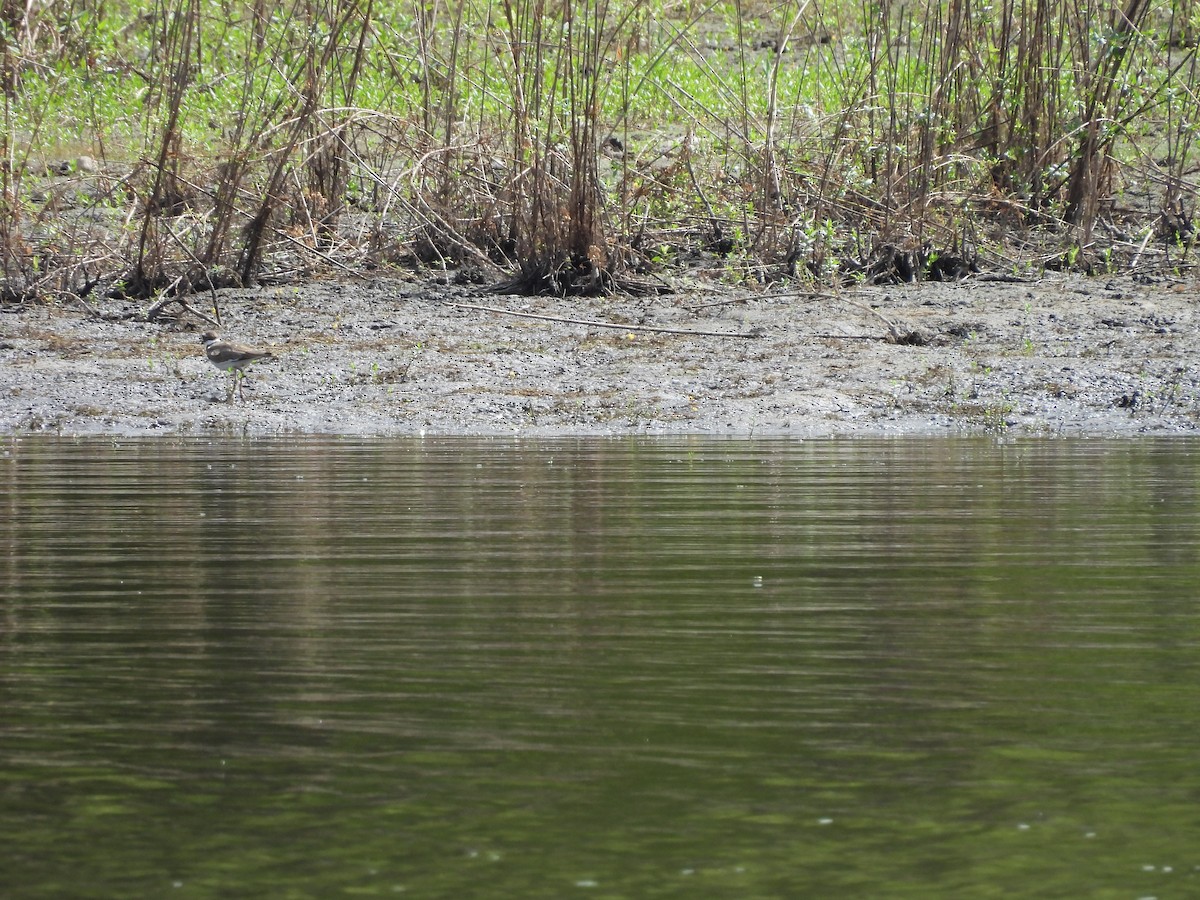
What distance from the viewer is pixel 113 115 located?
1686 cm

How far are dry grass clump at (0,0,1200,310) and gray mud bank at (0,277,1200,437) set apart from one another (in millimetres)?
479

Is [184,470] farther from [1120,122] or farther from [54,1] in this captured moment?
[54,1]

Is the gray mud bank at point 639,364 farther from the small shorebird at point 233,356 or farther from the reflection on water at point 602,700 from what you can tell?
the reflection on water at point 602,700

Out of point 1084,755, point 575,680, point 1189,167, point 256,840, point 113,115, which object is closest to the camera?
point 256,840

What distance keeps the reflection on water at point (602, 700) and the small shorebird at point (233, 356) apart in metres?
4.76

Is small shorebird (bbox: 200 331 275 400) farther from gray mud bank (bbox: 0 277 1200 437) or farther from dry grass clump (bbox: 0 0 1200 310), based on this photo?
dry grass clump (bbox: 0 0 1200 310)

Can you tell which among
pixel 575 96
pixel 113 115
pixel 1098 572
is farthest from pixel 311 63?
pixel 1098 572

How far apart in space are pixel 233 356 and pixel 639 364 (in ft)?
8.08

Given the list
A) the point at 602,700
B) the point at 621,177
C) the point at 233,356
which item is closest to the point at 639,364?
the point at 233,356

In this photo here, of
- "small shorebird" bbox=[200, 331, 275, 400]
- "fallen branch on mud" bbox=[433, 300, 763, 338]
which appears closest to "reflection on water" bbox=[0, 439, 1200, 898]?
"small shorebird" bbox=[200, 331, 275, 400]

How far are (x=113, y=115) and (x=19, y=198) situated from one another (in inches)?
148

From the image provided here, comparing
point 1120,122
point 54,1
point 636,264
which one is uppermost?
point 54,1

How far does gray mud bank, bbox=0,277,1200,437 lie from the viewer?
35.0 ft

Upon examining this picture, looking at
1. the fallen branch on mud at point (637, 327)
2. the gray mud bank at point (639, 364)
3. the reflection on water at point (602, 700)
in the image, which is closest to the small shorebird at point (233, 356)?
the gray mud bank at point (639, 364)
